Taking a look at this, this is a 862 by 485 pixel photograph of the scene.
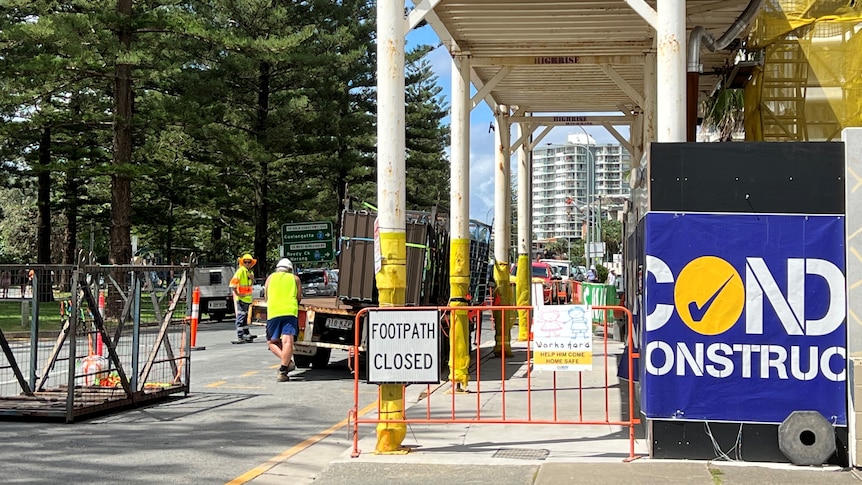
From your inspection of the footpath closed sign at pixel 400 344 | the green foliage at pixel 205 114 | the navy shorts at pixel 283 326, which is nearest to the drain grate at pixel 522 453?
the footpath closed sign at pixel 400 344

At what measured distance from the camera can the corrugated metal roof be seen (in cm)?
1341

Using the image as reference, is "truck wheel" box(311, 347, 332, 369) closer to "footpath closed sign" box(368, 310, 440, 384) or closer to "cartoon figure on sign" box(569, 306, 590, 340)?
"footpath closed sign" box(368, 310, 440, 384)

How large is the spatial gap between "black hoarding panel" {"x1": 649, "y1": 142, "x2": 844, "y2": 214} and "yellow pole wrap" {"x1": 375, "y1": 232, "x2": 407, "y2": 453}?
7.48 feet

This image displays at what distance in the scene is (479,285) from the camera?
19750mm

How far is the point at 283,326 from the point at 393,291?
226 inches

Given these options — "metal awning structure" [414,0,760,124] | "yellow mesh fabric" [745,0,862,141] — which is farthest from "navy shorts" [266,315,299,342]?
"yellow mesh fabric" [745,0,862,141]

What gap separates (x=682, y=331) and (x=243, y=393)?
6.86 m

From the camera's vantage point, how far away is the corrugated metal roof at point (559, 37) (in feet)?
44.0

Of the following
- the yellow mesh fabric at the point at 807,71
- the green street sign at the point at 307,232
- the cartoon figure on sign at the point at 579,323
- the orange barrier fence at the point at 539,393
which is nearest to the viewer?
the orange barrier fence at the point at 539,393

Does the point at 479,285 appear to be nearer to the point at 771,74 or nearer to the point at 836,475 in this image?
the point at 771,74

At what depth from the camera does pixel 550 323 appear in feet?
29.3

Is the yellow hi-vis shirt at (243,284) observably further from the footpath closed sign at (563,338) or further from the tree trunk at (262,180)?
the tree trunk at (262,180)

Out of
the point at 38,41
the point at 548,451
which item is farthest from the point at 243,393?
the point at 38,41

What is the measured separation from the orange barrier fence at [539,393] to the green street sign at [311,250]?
15408 mm
